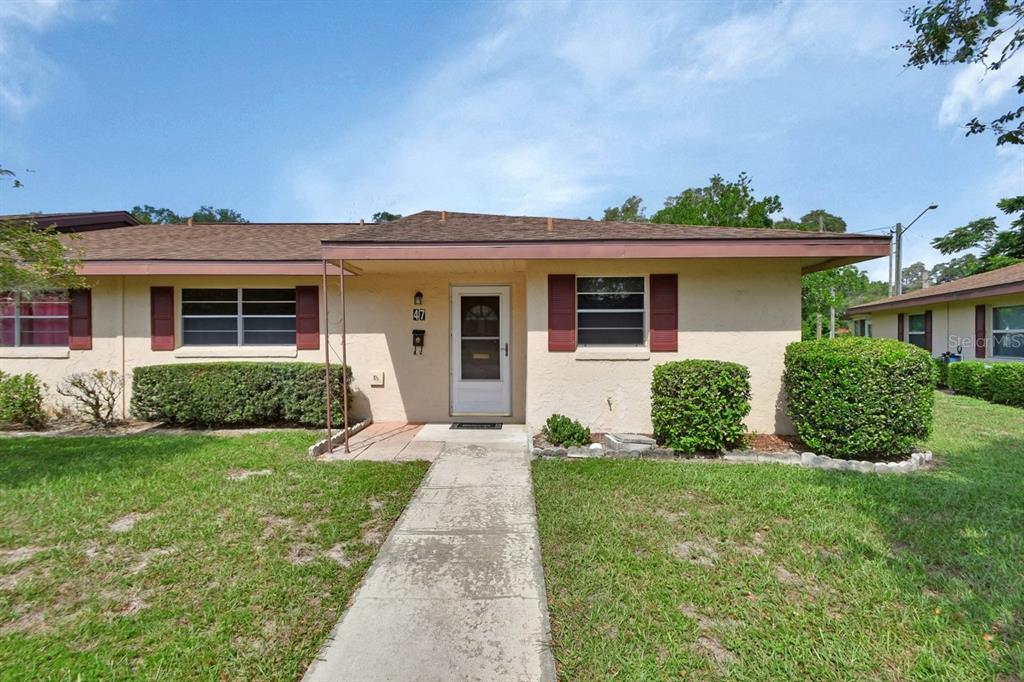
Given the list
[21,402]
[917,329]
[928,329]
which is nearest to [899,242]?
[917,329]

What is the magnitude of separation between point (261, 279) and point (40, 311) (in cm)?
410

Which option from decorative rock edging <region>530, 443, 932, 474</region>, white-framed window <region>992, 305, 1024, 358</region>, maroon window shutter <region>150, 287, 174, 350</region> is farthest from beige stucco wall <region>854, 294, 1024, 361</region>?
maroon window shutter <region>150, 287, 174, 350</region>

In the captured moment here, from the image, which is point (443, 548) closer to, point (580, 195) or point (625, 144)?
point (625, 144)

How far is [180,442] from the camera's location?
5812 mm

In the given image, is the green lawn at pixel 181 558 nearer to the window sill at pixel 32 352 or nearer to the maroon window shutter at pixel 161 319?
the maroon window shutter at pixel 161 319

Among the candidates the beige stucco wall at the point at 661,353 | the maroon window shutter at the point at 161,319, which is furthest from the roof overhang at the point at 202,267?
the beige stucco wall at the point at 661,353

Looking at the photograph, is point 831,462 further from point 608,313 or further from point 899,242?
point 899,242

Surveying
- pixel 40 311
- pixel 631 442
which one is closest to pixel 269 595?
pixel 631 442

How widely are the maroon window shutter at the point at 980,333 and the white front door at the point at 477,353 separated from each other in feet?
46.2

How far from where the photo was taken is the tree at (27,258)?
497cm

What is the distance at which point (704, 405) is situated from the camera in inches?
203

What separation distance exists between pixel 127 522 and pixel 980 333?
1852 cm

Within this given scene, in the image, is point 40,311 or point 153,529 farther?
point 40,311

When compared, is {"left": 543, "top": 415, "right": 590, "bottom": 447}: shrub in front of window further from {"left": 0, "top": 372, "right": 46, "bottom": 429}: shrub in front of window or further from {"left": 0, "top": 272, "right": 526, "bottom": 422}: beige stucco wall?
{"left": 0, "top": 372, "right": 46, "bottom": 429}: shrub in front of window
